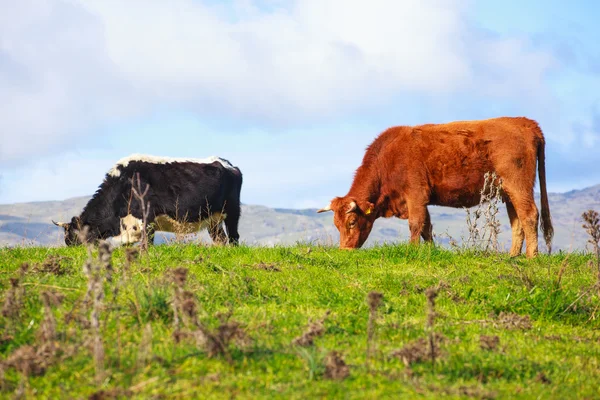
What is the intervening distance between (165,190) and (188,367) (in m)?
12.0

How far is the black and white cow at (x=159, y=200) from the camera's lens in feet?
55.9

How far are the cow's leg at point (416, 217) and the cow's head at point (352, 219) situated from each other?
2.79ft

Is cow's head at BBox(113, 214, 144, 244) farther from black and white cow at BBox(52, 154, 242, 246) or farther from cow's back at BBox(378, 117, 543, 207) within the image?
cow's back at BBox(378, 117, 543, 207)

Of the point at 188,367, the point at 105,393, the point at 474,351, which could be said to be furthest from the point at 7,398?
the point at 474,351

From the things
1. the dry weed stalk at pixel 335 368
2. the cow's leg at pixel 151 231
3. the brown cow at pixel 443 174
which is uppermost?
the brown cow at pixel 443 174

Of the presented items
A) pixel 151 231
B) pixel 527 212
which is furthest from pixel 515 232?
pixel 151 231

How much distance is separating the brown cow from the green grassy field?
3.76 meters

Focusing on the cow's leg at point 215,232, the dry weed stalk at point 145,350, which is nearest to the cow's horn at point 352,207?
the cow's leg at point 215,232

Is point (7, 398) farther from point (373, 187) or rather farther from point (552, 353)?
point (373, 187)

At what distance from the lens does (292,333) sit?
672 centimetres

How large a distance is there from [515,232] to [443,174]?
70.6 inches

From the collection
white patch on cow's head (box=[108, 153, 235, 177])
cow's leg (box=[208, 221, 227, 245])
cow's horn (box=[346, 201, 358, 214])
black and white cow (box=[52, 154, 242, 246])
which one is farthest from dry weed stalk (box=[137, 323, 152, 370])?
cow's leg (box=[208, 221, 227, 245])

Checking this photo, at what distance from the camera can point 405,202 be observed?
1514cm

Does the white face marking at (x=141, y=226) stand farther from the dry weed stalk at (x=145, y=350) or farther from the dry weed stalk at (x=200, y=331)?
the dry weed stalk at (x=145, y=350)
